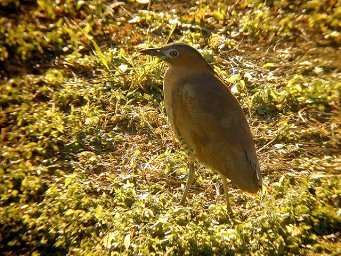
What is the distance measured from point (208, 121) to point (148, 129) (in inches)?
53.4

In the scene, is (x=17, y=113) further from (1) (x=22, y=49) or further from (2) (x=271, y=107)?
(2) (x=271, y=107)

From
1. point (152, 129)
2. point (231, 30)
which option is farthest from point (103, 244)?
point (231, 30)

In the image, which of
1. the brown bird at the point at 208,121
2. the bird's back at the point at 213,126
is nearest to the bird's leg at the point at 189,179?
the brown bird at the point at 208,121

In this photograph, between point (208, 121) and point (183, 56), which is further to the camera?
point (183, 56)

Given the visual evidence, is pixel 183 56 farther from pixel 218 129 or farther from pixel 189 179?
pixel 189 179

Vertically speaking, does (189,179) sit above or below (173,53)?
below

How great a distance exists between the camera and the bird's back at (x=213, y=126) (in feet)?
12.9

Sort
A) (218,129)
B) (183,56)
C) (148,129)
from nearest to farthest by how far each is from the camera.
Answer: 1. (218,129)
2. (183,56)
3. (148,129)

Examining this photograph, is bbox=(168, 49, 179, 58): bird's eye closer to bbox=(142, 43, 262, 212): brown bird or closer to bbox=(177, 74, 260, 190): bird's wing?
bbox=(142, 43, 262, 212): brown bird

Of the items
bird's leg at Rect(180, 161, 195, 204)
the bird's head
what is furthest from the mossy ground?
the bird's head

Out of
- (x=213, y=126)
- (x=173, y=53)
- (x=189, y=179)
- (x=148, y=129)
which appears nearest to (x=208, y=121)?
(x=213, y=126)

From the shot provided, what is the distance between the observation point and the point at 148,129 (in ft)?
17.3

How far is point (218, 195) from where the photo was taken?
4496 millimetres

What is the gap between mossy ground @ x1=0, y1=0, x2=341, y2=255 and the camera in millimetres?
4098
